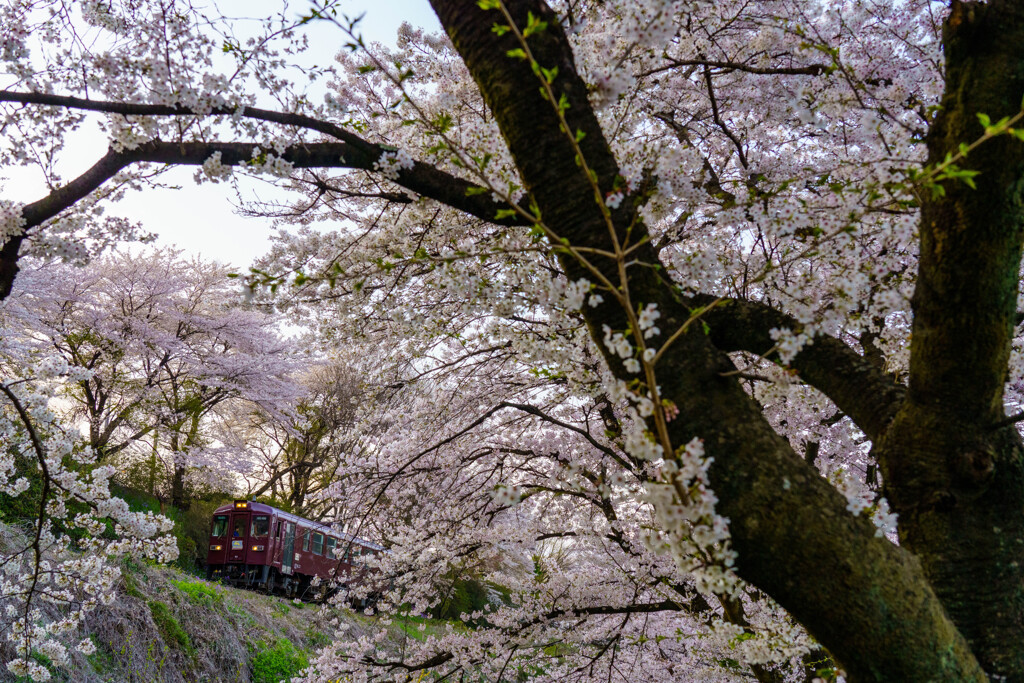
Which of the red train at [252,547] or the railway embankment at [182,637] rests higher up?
the red train at [252,547]

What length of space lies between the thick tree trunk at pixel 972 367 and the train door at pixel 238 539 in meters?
13.0

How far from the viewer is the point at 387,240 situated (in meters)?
4.49

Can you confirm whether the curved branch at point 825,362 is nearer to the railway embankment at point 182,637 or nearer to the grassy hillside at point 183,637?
the railway embankment at point 182,637

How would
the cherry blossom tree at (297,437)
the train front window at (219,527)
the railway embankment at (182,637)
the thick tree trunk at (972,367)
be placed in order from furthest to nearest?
the cherry blossom tree at (297,437), the train front window at (219,527), the railway embankment at (182,637), the thick tree trunk at (972,367)

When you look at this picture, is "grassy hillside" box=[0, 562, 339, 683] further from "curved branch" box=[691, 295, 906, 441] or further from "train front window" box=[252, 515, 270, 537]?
"curved branch" box=[691, 295, 906, 441]

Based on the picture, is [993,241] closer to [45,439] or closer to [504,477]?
[504,477]

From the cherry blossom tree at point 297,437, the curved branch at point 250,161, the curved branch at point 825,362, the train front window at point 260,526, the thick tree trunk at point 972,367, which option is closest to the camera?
the thick tree trunk at point 972,367

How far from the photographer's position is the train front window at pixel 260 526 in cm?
1268

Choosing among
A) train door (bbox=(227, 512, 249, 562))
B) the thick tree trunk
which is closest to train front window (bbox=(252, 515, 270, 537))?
train door (bbox=(227, 512, 249, 562))

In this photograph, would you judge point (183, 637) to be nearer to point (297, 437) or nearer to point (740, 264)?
point (740, 264)

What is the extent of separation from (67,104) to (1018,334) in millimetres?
4697

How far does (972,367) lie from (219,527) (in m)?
13.8

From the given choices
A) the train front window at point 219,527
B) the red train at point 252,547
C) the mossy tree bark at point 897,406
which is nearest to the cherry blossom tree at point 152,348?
the train front window at point 219,527

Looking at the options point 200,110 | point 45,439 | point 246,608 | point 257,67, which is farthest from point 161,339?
point 200,110
